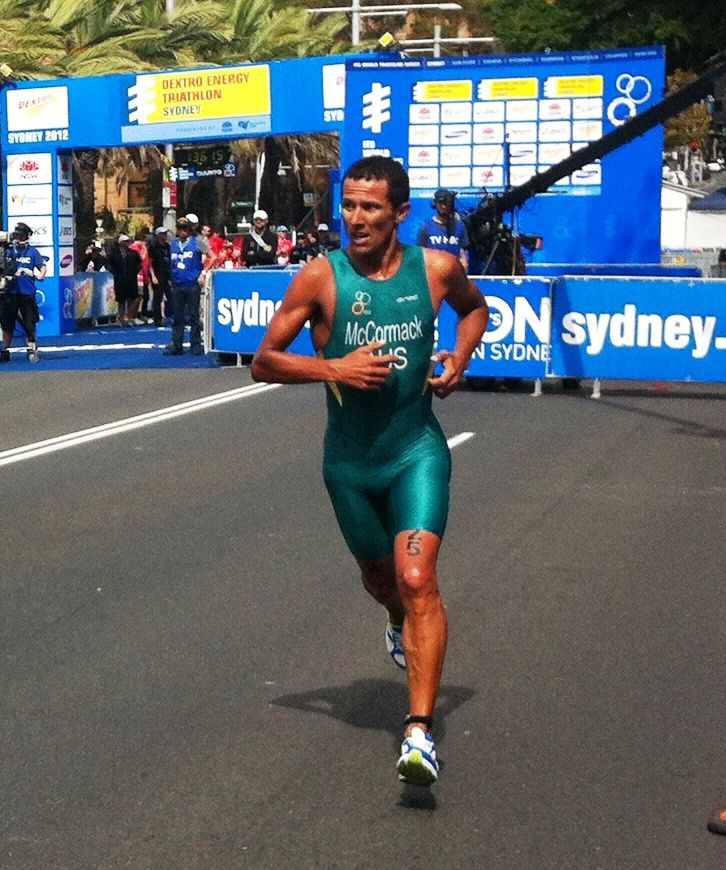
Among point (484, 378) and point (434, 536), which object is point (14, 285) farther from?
point (434, 536)

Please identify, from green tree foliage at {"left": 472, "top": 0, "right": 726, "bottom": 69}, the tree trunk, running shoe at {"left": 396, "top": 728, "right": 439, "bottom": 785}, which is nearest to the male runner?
running shoe at {"left": 396, "top": 728, "right": 439, "bottom": 785}

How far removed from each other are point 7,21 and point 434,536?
121 feet

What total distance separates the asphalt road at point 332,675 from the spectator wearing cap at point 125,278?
63.5 ft

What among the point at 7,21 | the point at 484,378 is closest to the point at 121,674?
the point at 484,378

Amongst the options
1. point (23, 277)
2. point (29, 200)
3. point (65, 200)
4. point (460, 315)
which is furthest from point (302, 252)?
point (460, 315)

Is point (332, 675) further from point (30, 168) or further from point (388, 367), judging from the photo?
point (30, 168)

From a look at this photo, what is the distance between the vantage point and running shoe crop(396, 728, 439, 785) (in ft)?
16.3

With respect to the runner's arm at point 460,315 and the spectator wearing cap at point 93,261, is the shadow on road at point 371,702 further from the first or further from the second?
the spectator wearing cap at point 93,261

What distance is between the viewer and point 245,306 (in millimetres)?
21000

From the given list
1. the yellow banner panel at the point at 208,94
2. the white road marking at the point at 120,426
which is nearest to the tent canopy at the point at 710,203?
the yellow banner panel at the point at 208,94

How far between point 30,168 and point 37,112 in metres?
1.00

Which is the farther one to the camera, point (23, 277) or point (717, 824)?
point (23, 277)

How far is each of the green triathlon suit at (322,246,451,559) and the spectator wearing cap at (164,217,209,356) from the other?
59.1 ft

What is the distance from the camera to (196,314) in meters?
24.0
